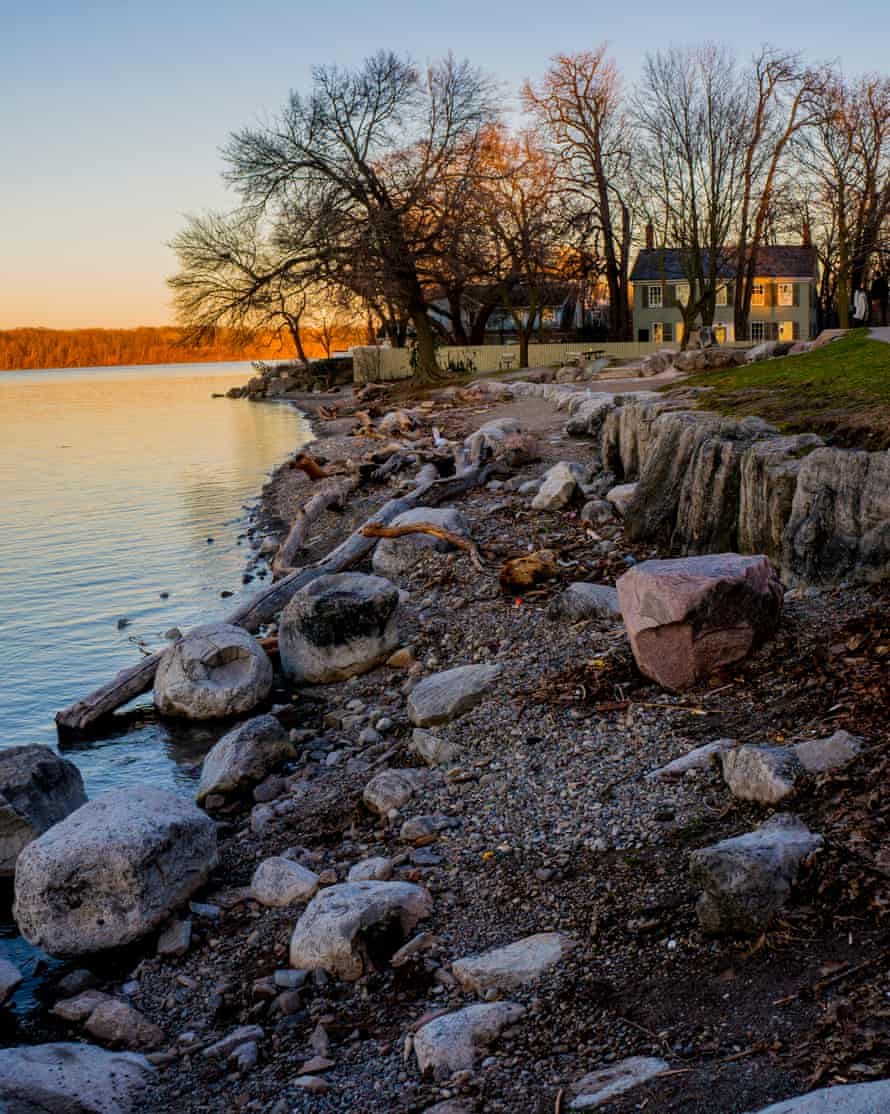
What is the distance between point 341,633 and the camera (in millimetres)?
8234

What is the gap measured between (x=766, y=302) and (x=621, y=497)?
2097 inches

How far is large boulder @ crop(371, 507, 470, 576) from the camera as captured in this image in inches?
419

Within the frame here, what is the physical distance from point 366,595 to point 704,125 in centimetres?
3570

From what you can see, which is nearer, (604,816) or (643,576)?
(604,816)

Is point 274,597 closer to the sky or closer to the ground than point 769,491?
closer to the ground

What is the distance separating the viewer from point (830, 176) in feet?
138

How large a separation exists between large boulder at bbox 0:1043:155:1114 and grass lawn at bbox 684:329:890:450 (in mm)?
6701

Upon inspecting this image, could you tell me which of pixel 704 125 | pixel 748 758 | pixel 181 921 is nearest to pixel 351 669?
pixel 181 921

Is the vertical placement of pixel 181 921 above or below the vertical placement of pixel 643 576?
below

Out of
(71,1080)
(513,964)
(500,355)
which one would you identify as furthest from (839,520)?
(500,355)

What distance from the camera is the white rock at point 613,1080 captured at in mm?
2760

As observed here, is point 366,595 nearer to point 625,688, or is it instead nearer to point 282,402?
point 625,688

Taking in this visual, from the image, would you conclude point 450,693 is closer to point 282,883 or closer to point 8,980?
point 282,883

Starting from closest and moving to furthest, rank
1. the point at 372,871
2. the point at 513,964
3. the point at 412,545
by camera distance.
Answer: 1. the point at 513,964
2. the point at 372,871
3. the point at 412,545
